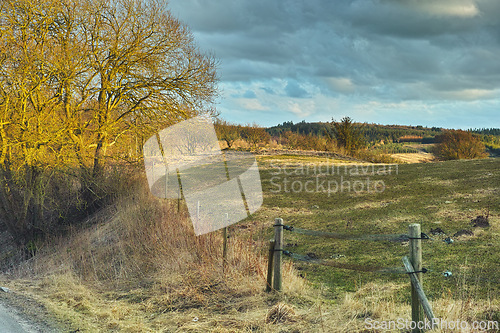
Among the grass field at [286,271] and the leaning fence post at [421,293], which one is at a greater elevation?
the leaning fence post at [421,293]

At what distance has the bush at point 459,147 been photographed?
115 ft

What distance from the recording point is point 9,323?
18.2 ft

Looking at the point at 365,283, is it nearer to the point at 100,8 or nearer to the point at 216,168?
the point at 100,8

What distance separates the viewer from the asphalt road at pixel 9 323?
17.3 ft

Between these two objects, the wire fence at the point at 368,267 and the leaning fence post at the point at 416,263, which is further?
the wire fence at the point at 368,267

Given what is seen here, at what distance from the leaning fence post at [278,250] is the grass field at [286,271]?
0.26 metres

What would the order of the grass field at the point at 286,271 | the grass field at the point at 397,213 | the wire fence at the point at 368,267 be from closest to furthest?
the wire fence at the point at 368,267 → the grass field at the point at 286,271 → the grass field at the point at 397,213

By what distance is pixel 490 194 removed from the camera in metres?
11.7

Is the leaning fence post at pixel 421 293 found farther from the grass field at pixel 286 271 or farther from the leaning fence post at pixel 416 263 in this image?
the grass field at pixel 286 271

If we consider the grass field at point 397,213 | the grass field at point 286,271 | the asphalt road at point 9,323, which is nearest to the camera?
the grass field at point 286,271

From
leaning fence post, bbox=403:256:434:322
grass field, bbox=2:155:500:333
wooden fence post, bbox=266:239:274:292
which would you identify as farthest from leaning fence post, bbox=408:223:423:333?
wooden fence post, bbox=266:239:274:292

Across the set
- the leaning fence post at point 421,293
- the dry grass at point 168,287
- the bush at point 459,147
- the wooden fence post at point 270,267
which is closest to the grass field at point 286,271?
the dry grass at point 168,287

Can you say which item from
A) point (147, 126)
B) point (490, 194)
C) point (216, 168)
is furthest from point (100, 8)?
point (490, 194)

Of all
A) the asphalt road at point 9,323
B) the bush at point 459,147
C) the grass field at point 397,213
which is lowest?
the asphalt road at point 9,323
